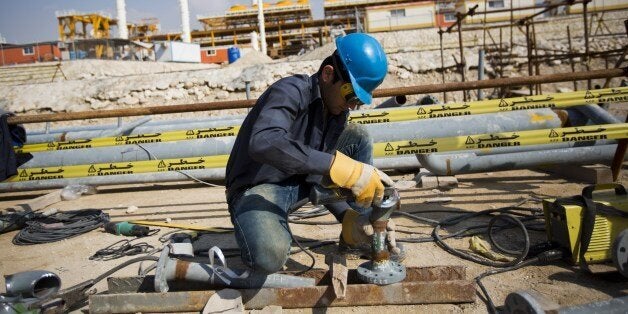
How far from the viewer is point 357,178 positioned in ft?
6.36

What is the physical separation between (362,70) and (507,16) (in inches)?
1153

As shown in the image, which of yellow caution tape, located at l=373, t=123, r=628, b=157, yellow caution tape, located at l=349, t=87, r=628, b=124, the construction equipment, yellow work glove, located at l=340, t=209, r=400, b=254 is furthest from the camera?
yellow caution tape, located at l=349, t=87, r=628, b=124

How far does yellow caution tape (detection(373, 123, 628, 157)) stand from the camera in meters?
3.24

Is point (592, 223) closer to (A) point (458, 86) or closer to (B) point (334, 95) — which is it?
(B) point (334, 95)

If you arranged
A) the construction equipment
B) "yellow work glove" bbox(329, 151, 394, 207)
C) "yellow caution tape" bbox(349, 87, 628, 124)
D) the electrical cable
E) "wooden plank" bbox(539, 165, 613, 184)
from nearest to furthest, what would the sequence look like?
the construction equipment
"yellow work glove" bbox(329, 151, 394, 207)
the electrical cable
"yellow caution tape" bbox(349, 87, 628, 124)
"wooden plank" bbox(539, 165, 613, 184)

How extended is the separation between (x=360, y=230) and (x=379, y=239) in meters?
0.22

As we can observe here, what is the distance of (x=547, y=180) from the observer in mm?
4531

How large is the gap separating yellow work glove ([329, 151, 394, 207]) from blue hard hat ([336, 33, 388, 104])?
0.42m

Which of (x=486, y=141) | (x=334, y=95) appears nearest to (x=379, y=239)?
(x=334, y=95)

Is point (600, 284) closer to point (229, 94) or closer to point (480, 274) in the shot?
point (480, 274)

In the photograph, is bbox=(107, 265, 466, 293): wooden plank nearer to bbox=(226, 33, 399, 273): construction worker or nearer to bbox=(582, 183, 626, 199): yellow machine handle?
bbox=(226, 33, 399, 273): construction worker

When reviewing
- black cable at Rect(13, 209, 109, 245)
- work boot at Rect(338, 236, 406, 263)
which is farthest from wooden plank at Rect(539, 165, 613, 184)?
black cable at Rect(13, 209, 109, 245)

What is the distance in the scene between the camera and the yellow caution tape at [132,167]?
3908mm

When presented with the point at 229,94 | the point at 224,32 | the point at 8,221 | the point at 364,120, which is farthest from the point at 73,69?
the point at 224,32
